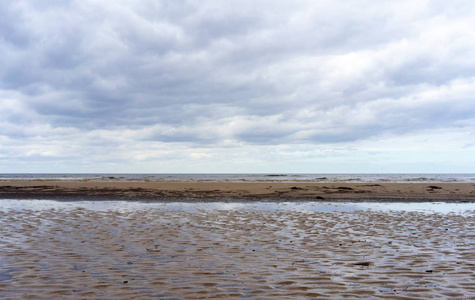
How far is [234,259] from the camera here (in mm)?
8273

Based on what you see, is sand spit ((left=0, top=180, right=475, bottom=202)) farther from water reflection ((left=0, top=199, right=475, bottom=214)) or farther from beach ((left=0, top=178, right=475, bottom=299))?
beach ((left=0, top=178, right=475, bottom=299))

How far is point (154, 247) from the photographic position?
31.4ft

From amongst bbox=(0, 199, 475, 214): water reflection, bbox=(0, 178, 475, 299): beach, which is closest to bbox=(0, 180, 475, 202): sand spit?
bbox=(0, 199, 475, 214): water reflection

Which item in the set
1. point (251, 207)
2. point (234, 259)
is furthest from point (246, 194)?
point (234, 259)

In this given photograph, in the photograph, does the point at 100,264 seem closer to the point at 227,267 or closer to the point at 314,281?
the point at 227,267

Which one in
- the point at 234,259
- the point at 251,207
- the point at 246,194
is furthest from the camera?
the point at 246,194

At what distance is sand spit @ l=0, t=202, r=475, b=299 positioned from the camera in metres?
6.11

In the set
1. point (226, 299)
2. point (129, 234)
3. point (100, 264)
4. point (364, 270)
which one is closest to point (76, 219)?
point (129, 234)

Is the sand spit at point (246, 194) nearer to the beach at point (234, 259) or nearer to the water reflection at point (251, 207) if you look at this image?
the water reflection at point (251, 207)

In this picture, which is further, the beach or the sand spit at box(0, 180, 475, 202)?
the sand spit at box(0, 180, 475, 202)

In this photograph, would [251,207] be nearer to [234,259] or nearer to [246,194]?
[246,194]

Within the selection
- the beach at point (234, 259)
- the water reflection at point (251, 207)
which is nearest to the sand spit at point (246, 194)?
the water reflection at point (251, 207)

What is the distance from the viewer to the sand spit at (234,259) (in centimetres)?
611

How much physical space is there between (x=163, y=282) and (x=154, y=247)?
3229 millimetres
